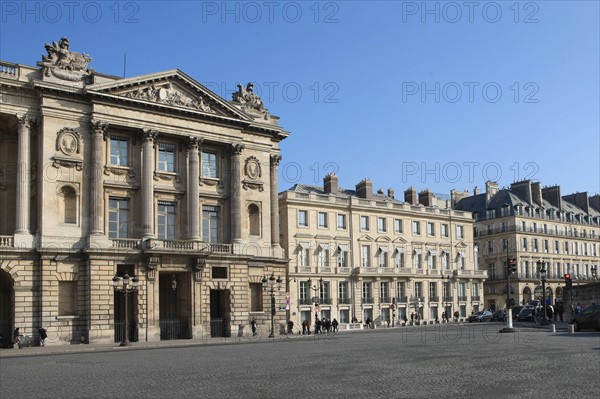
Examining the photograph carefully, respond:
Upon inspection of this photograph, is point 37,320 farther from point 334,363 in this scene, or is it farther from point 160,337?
point 334,363

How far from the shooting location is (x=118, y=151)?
4647 centimetres

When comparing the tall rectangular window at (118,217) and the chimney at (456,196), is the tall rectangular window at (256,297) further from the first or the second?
the chimney at (456,196)

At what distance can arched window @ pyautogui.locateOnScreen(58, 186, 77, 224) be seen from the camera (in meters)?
43.5

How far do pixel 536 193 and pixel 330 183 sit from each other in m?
39.5

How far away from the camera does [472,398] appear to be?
1528cm

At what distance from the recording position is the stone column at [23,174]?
138 ft

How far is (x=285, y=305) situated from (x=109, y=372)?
103ft

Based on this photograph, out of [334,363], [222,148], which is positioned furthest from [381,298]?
[334,363]

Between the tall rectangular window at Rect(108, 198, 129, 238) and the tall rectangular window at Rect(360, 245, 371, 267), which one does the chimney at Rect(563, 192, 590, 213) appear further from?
the tall rectangular window at Rect(108, 198, 129, 238)

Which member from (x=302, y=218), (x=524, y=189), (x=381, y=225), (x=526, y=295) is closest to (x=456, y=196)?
(x=524, y=189)

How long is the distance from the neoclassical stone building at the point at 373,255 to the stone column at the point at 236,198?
1712cm

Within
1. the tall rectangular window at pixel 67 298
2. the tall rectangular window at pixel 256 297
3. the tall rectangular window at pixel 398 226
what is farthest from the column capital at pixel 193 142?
the tall rectangular window at pixel 398 226

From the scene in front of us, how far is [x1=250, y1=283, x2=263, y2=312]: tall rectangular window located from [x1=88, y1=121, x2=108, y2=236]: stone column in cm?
1241

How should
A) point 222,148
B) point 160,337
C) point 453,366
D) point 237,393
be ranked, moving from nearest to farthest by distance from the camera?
1. point 237,393
2. point 453,366
3. point 160,337
4. point 222,148
